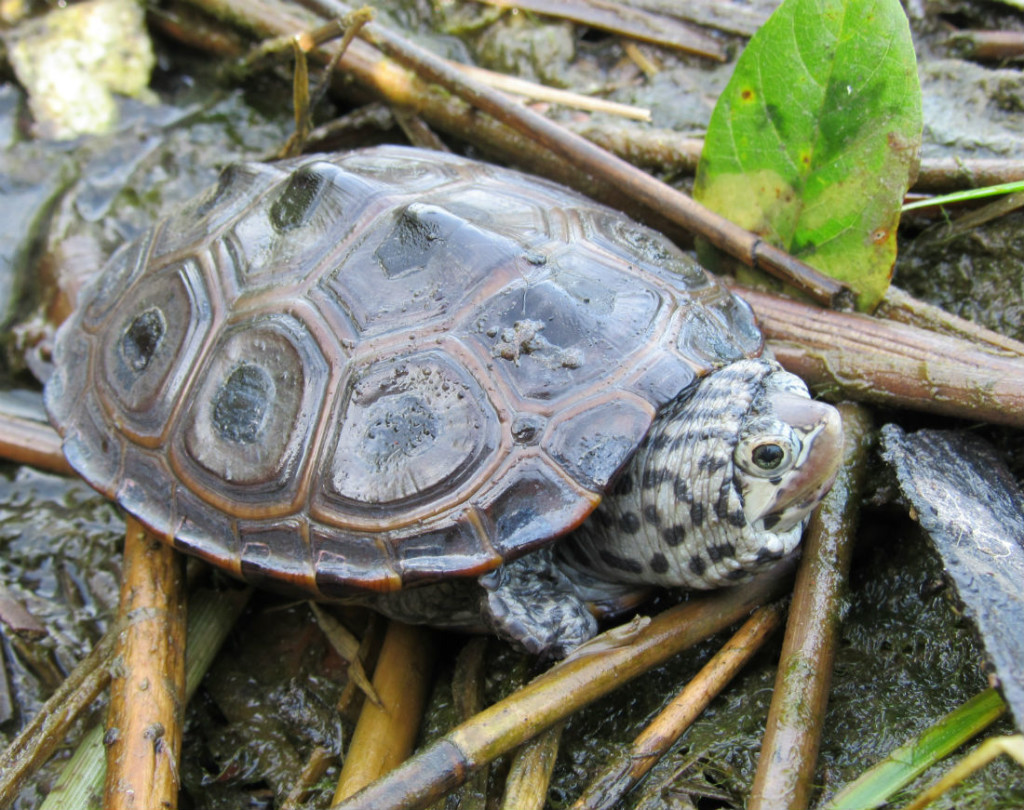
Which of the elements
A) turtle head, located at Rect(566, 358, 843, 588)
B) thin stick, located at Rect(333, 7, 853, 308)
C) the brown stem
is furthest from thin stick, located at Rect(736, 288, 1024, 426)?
the brown stem

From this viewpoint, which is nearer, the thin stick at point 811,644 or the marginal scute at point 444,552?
the thin stick at point 811,644

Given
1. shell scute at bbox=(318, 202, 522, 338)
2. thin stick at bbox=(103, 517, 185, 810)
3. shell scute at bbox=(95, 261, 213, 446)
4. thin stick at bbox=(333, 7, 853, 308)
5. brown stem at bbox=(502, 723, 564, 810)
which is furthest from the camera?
thin stick at bbox=(333, 7, 853, 308)

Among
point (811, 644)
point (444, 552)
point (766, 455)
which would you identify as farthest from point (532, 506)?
point (811, 644)

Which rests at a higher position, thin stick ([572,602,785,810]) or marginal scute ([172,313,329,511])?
marginal scute ([172,313,329,511])

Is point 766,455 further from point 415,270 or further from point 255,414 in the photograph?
point 255,414

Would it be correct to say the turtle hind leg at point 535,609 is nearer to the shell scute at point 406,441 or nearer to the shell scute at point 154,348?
the shell scute at point 406,441

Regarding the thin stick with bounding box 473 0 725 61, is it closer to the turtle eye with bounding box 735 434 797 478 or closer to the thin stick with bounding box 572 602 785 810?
the turtle eye with bounding box 735 434 797 478

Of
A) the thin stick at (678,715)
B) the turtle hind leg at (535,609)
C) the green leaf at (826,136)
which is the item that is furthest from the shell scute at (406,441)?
the green leaf at (826,136)
